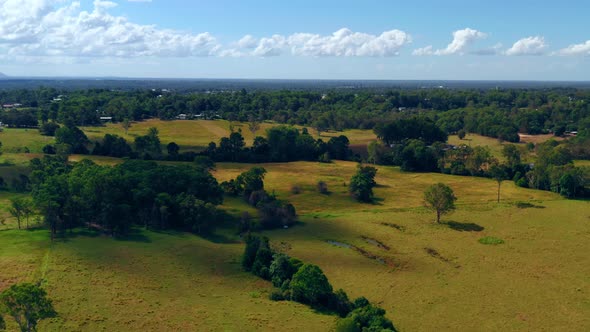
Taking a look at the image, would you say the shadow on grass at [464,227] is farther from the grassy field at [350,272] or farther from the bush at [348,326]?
the bush at [348,326]

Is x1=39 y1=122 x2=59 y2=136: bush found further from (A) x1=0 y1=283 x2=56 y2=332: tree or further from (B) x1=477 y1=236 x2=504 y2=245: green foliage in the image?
(B) x1=477 y1=236 x2=504 y2=245: green foliage

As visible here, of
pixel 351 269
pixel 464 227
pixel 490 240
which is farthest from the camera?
pixel 464 227

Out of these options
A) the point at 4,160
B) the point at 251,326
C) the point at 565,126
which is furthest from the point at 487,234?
the point at 565,126

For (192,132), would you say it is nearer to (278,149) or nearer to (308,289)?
(278,149)

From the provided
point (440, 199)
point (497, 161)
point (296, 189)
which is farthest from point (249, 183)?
point (497, 161)

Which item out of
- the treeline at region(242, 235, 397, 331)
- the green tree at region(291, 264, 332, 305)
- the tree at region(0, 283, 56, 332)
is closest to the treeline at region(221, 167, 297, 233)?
the treeline at region(242, 235, 397, 331)
